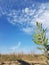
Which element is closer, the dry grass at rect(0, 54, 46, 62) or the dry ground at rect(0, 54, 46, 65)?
the dry ground at rect(0, 54, 46, 65)

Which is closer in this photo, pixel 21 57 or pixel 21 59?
A: pixel 21 59

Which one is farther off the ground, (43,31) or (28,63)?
(43,31)

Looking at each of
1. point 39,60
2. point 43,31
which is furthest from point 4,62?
point 43,31

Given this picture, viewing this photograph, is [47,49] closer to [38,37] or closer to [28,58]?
[38,37]

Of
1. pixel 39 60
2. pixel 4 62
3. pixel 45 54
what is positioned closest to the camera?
pixel 45 54

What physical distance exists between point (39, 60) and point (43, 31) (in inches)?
184

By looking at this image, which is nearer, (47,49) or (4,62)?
(47,49)

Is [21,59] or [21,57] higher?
[21,57]

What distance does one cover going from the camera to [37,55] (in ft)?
64.0

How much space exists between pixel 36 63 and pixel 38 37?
12.7ft

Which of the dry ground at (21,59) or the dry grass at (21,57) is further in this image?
the dry grass at (21,57)

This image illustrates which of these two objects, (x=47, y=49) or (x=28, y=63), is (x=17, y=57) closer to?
(x=28, y=63)

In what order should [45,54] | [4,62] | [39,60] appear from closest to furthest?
1. [45,54]
2. [4,62]
3. [39,60]

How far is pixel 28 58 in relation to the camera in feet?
63.0
